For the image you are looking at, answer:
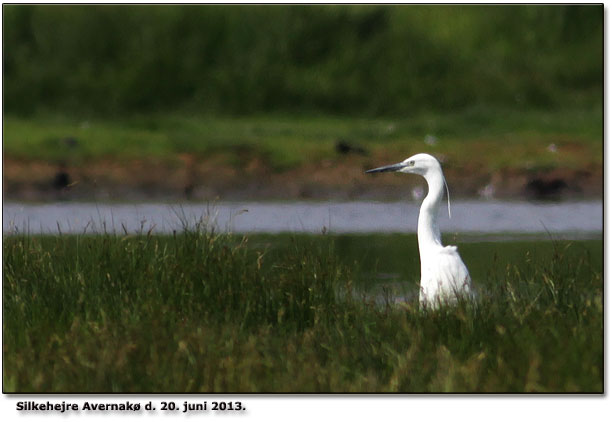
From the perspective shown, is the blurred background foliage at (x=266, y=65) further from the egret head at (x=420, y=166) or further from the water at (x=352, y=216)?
the egret head at (x=420, y=166)

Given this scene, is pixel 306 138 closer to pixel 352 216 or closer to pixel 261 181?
pixel 261 181

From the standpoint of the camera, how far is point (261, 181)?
14.3 meters

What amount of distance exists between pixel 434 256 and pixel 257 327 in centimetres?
115

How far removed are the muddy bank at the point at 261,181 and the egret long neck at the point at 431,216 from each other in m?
7.69

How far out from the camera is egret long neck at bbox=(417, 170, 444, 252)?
573 centimetres

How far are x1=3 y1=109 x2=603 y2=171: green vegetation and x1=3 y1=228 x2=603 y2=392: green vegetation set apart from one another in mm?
9027

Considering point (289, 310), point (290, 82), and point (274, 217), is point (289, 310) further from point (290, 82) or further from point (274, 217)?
point (290, 82)

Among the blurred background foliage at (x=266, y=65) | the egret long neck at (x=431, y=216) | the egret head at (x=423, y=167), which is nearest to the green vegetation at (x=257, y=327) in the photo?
the egret long neck at (x=431, y=216)

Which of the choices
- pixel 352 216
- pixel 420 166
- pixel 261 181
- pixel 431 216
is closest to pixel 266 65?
pixel 261 181

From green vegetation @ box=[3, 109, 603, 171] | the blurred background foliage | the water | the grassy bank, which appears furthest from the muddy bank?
the blurred background foliage

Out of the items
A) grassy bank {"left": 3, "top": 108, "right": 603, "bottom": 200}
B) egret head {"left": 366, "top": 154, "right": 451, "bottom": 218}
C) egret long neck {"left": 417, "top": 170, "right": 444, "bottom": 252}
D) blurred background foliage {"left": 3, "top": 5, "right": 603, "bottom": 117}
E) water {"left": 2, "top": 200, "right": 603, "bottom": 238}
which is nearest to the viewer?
egret long neck {"left": 417, "top": 170, "right": 444, "bottom": 252}

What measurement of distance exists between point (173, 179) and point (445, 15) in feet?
23.1

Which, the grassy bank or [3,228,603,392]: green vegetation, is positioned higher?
the grassy bank

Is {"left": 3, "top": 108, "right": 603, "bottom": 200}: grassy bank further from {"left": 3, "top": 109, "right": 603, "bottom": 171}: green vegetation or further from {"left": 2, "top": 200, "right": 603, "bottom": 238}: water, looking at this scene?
{"left": 2, "top": 200, "right": 603, "bottom": 238}: water
